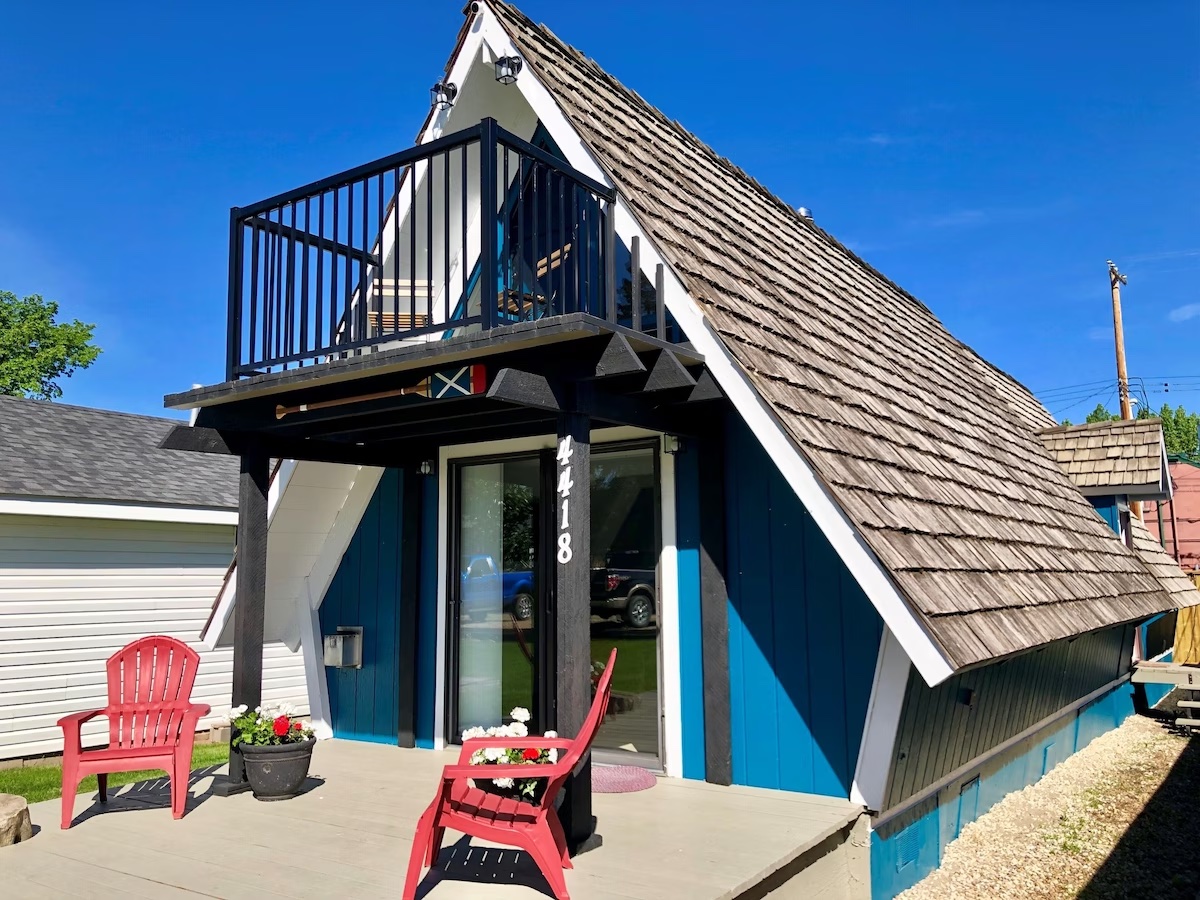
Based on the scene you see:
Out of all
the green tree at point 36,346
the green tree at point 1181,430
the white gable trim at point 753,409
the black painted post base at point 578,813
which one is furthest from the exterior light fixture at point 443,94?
the green tree at point 1181,430

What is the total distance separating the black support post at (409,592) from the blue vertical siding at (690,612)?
2.30 metres

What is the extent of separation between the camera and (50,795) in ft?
27.3

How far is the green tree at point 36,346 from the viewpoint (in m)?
34.7

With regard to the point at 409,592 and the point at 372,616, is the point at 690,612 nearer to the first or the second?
the point at 409,592

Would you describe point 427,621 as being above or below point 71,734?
above

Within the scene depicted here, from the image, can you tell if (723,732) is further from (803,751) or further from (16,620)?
(16,620)

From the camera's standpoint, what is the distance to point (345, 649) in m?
7.54

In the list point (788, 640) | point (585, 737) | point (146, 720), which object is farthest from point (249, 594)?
point (788, 640)

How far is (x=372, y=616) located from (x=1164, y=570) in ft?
30.7

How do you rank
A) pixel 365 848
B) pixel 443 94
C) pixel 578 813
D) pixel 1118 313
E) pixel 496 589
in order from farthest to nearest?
pixel 1118 313 < pixel 496 589 < pixel 443 94 < pixel 365 848 < pixel 578 813

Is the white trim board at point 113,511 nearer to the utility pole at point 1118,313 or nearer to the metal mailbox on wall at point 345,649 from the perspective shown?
the metal mailbox on wall at point 345,649

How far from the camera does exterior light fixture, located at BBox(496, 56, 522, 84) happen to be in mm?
5790

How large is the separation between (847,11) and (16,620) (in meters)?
12.9

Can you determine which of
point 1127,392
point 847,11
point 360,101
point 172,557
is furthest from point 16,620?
point 1127,392
